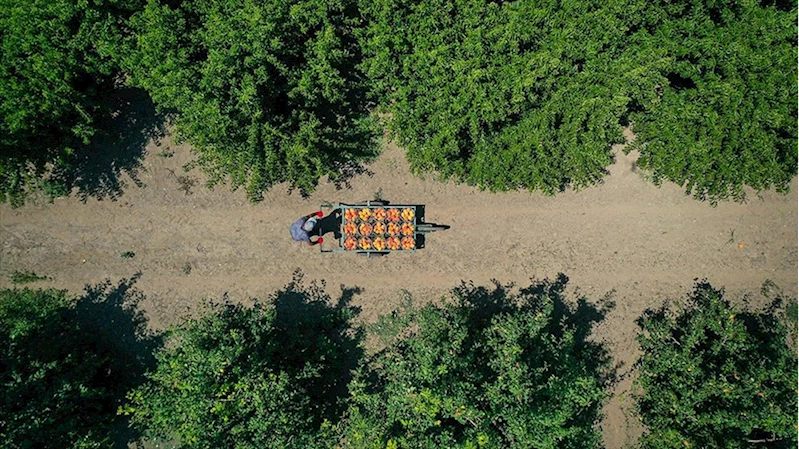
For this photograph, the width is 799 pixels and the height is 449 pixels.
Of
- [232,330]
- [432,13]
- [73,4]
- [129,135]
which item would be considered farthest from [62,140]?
[432,13]

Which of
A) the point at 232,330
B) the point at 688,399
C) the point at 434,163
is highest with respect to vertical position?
the point at 434,163

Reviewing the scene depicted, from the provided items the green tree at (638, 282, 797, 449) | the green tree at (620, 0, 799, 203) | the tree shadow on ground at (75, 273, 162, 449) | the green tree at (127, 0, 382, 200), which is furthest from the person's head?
the green tree at (638, 282, 797, 449)

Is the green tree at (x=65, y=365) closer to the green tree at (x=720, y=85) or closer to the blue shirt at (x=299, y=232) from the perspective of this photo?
the blue shirt at (x=299, y=232)

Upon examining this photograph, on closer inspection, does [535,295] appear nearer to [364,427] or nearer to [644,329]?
[644,329]

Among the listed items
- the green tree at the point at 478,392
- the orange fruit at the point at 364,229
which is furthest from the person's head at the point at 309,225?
the green tree at the point at 478,392

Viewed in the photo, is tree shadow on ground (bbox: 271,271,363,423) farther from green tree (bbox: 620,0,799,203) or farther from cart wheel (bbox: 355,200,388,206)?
green tree (bbox: 620,0,799,203)

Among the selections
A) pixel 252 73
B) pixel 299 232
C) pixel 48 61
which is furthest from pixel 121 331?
pixel 252 73

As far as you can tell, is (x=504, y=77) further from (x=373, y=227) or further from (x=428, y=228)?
(x=373, y=227)
